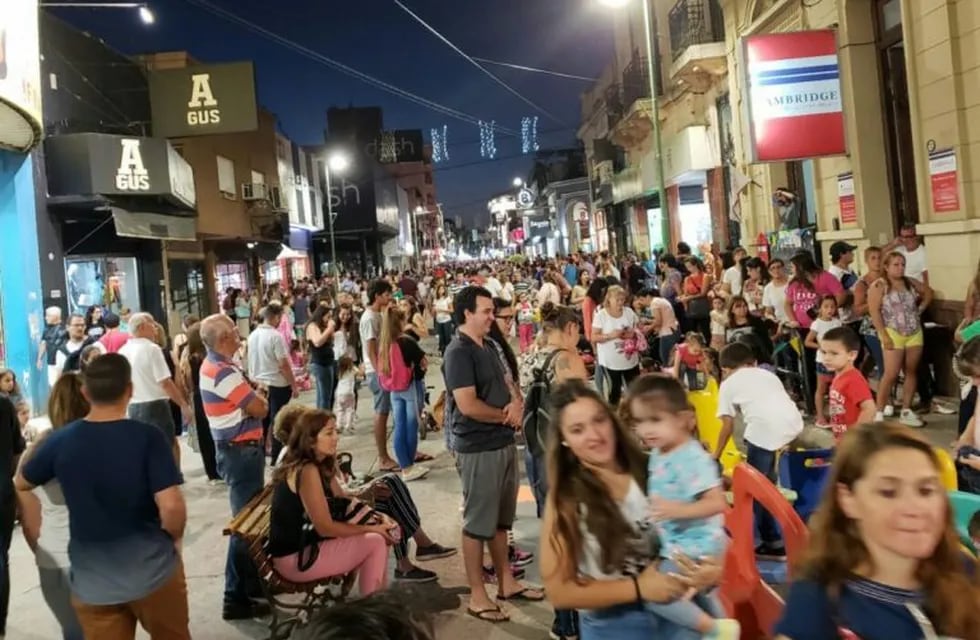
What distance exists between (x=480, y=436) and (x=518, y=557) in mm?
1341

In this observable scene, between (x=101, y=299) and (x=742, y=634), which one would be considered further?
(x=101, y=299)

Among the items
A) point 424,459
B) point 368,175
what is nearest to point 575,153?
point 368,175

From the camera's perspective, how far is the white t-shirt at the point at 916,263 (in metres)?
9.80

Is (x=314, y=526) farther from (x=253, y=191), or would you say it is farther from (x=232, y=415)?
(x=253, y=191)

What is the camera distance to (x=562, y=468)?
295 cm

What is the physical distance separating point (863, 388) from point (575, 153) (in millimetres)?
68484

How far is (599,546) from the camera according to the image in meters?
2.77

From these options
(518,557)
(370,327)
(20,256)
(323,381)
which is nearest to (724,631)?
(518,557)

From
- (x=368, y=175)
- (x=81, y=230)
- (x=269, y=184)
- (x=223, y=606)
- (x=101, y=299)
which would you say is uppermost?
(x=368, y=175)

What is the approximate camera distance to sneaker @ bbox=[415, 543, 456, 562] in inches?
248

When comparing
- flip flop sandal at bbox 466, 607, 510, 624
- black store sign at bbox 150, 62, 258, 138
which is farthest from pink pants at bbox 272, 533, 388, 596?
black store sign at bbox 150, 62, 258, 138

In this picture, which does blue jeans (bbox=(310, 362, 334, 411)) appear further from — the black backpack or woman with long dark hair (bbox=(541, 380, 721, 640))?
woman with long dark hair (bbox=(541, 380, 721, 640))

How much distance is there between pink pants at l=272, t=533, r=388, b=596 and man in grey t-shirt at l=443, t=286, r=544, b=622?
20.9 inches

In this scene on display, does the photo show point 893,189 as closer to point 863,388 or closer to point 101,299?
point 863,388
